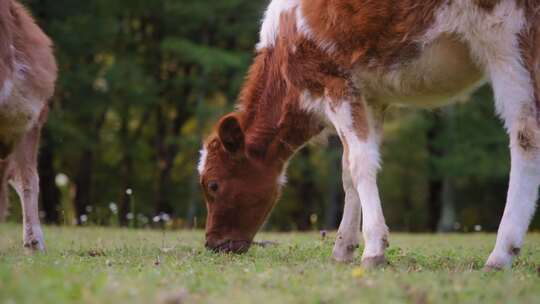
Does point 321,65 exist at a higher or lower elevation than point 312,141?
higher

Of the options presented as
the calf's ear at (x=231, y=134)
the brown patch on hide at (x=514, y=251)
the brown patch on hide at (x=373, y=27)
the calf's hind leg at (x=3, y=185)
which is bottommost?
the brown patch on hide at (x=514, y=251)

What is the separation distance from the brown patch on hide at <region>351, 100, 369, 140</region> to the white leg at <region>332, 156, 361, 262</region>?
0.35m

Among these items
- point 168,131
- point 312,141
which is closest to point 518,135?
point 312,141

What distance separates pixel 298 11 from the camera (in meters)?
6.21

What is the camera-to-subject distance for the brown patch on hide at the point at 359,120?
582 centimetres

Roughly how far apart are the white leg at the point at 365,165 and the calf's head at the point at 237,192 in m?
1.18

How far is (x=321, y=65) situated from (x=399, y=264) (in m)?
1.71

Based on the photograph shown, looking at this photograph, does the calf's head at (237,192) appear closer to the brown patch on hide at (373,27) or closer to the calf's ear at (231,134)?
the calf's ear at (231,134)

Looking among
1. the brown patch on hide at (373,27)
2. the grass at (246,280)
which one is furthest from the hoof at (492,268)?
the brown patch on hide at (373,27)

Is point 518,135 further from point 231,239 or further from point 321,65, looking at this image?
point 231,239

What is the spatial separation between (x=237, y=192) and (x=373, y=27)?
2185 mm

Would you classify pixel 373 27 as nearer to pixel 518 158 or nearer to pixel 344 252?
pixel 518 158

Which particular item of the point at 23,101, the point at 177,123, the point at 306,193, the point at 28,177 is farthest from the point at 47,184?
the point at 23,101

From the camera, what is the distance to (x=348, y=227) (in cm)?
646
